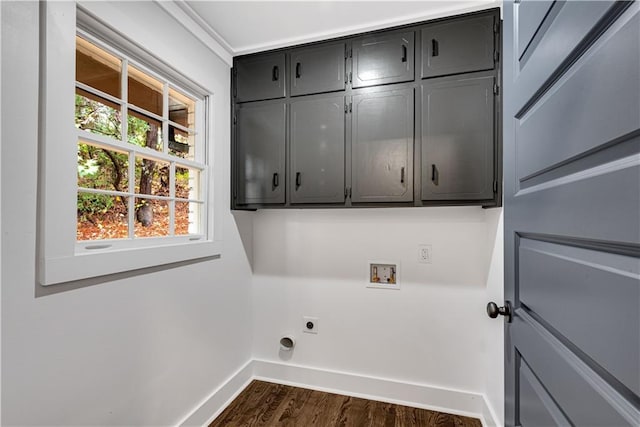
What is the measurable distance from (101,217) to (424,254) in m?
1.85

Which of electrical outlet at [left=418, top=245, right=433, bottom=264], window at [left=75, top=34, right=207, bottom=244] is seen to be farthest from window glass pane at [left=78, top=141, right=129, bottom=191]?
electrical outlet at [left=418, top=245, right=433, bottom=264]

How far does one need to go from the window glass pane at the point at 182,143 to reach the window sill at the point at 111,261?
0.56m

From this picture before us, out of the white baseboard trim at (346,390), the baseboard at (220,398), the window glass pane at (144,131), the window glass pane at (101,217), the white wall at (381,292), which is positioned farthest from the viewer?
the white wall at (381,292)

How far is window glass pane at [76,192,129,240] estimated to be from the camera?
1.29m

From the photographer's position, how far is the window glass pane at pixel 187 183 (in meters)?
1.86

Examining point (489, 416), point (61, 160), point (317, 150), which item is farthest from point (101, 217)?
point (489, 416)

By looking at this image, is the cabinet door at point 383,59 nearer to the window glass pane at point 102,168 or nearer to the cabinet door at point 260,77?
the cabinet door at point 260,77

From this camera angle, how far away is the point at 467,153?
5.68 feet

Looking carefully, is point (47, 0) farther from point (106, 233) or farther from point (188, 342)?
point (188, 342)

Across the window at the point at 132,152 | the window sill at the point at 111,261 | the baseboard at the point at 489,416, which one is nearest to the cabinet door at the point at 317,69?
the window at the point at 132,152

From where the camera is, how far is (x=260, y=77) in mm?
2105

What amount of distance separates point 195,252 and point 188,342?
1.69ft

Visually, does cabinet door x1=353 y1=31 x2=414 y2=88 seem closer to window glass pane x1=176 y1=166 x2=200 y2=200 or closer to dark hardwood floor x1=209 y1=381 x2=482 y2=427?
window glass pane x1=176 y1=166 x2=200 y2=200

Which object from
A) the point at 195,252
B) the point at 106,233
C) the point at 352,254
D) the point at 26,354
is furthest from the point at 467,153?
the point at 26,354
